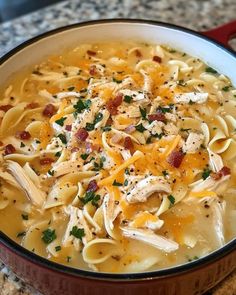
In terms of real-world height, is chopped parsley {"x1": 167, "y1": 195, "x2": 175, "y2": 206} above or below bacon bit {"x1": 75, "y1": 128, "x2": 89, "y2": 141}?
below

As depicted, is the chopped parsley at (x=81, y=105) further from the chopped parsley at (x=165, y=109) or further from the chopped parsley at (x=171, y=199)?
the chopped parsley at (x=171, y=199)

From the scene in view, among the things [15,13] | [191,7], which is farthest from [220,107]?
[15,13]

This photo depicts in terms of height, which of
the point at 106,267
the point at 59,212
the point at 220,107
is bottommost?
the point at 106,267

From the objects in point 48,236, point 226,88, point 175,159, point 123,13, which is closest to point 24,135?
point 48,236

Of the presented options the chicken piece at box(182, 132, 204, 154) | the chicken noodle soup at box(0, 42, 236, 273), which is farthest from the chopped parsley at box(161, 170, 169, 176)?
the chicken piece at box(182, 132, 204, 154)

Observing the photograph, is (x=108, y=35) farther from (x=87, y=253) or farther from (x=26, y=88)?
(x=87, y=253)

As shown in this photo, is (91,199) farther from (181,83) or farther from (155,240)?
(181,83)

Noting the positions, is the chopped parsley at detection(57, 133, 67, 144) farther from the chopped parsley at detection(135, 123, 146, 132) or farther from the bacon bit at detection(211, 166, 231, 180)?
the bacon bit at detection(211, 166, 231, 180)

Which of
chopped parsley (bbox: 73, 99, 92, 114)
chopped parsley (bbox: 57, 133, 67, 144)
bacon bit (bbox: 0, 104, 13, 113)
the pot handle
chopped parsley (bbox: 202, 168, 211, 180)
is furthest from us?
the pot handle
